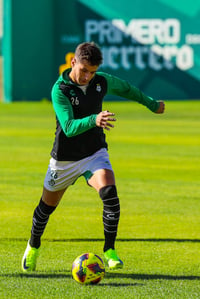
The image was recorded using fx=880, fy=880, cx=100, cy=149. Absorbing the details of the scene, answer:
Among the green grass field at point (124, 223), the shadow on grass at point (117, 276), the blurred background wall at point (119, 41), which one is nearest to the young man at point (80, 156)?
the shadow on grass at point (117, 276)

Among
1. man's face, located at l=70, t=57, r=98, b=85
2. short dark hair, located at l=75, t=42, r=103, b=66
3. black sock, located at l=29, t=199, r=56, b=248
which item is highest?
short dark hair, located at l=75, t=42, r=103, b=66

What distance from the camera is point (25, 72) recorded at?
48250mm

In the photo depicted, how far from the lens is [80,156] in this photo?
8148 millimetres

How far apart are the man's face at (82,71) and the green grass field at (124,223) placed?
5.75 ft

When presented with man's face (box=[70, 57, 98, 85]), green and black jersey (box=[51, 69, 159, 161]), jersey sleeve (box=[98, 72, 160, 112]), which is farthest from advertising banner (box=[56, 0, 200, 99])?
man's face (box=[70, 57, 98, 85])

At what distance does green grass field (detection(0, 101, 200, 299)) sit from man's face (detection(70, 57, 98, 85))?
69.0 inches

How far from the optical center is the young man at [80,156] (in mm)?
7914

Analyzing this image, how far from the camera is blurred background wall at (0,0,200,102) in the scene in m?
47.7

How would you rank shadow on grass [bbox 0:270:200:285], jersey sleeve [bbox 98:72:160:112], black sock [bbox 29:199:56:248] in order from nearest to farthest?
1. shadow on grass [bbox 0:270:200:285]
2. black sock [bbox 29:199:56:248]
3. jersey sleeve [bbox 98:72:160:112]

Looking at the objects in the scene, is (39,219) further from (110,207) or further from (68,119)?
(68,119)

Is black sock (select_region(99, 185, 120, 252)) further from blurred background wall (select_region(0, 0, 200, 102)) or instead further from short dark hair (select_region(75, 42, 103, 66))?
blurred background wall (select_region(0, 0, 200, 102))

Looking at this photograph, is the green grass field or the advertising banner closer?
the green grass field

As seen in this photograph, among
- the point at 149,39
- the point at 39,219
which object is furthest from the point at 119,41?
the point at 39,219

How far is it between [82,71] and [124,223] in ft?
12.4
